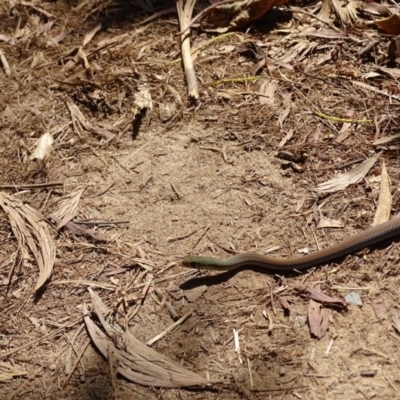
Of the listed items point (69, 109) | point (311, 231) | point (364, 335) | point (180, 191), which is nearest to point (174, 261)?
point (180, 191)

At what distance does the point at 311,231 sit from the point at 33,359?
1894mm

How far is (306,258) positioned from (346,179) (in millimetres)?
724

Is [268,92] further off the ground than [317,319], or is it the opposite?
[268,92]

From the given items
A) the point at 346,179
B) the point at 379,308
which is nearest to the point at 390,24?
the point at 346,179

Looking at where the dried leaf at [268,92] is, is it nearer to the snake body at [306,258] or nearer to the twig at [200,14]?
the twig at [200,14]

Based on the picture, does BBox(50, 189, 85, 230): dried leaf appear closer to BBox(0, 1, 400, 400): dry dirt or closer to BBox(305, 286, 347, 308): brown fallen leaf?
BBox(0, 1, 400, 400): dry dirt

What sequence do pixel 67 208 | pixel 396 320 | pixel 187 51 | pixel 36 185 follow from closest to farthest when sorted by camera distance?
pixel 396 320 < pixel 67 208 < pixel 36 185 < pixel 187 51

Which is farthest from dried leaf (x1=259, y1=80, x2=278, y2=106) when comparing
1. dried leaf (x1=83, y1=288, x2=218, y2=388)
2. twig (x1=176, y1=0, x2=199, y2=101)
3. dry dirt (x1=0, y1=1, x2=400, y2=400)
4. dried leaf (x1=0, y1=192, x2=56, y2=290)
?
dried leaf (x1=83, y1=288, x2=218, y2=388)

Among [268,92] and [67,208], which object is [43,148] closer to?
[67,208]

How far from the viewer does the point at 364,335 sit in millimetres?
3471

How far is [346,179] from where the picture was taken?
4.20 m

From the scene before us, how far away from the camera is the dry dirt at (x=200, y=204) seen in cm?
351

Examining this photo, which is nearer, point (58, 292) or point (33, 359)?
point (33, 359)

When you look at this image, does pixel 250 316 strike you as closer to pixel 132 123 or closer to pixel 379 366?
pixel 379 366
